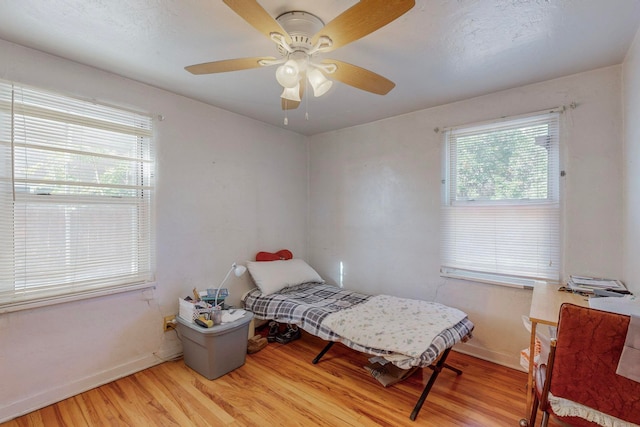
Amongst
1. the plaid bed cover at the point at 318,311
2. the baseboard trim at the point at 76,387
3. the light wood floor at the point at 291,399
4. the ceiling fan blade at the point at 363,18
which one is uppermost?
the ceiling fan blade at the point at 363,18

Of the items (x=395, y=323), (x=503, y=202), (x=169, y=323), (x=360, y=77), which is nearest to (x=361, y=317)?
(x=395, y=323)

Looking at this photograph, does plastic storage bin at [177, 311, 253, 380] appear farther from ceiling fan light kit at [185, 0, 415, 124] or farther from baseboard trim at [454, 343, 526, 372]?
baseboard trim at [454, 343, 526, 372]

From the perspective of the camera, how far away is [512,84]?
93.3 inches

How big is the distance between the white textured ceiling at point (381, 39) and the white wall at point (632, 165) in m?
0.16

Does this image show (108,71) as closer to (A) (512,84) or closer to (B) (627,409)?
(A) (512,84)

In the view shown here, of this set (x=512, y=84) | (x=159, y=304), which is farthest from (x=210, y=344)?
(x=512, y=84)

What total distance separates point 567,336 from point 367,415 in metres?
1.26

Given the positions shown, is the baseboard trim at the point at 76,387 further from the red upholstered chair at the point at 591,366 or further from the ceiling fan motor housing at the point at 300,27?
the red upholstered chair at the point at 591,366

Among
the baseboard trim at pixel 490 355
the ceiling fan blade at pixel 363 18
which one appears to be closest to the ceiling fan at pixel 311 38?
the ceiling fan blade at pixel 363 18

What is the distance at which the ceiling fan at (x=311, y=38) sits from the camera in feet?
3.68

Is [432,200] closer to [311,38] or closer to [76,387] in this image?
[311,38]

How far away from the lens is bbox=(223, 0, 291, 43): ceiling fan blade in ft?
3.60

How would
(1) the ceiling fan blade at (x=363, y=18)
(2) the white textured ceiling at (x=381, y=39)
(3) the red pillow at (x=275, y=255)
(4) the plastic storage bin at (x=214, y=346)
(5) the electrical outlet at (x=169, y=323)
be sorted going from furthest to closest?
(3) the red pillow at (x=275, y=255) < (5) the electrical outlet at (x=169, y=323) < (4) the plastic storage bin at (x=214, y=346) < (2) the white textured ceiling at (x=381, y=39) < (1) the ceiling fan blade at (x=363, y=18)

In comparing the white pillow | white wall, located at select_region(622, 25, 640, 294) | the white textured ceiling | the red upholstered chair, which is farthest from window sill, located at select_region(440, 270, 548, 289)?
the white textured ceiling
